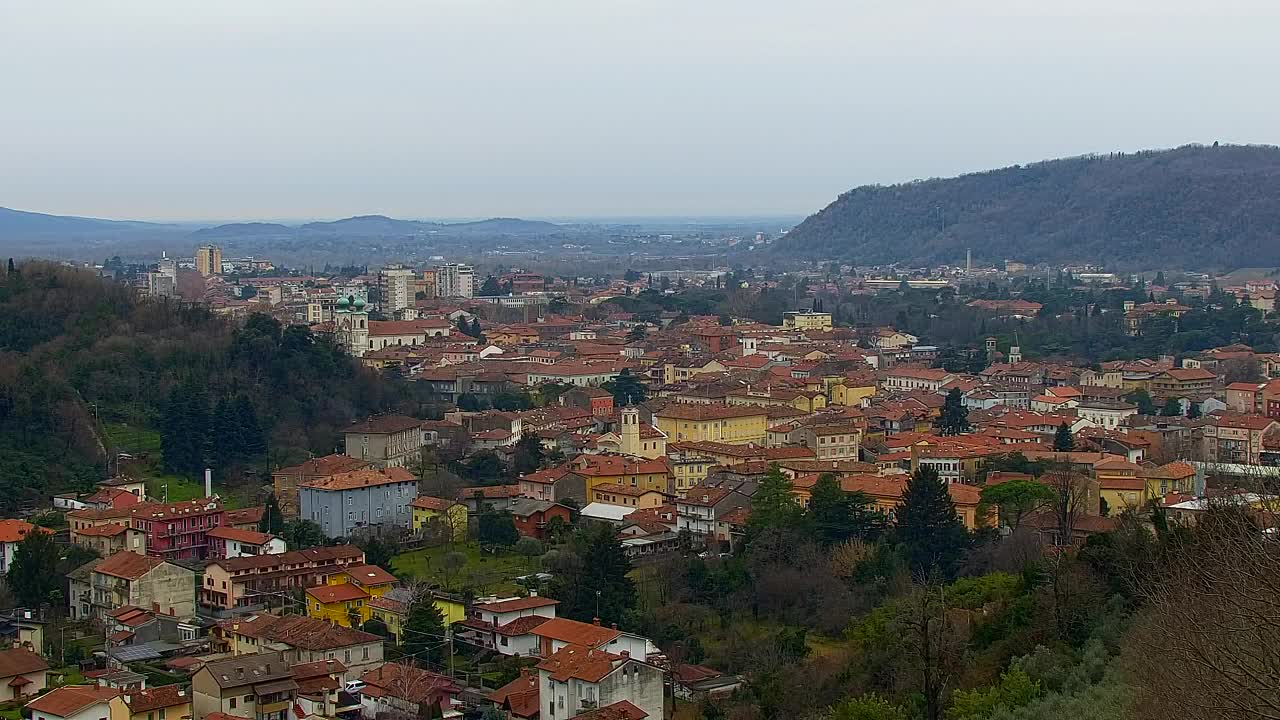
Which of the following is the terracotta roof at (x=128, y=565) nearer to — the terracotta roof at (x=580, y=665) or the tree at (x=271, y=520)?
the tree at (x=271, y=520)

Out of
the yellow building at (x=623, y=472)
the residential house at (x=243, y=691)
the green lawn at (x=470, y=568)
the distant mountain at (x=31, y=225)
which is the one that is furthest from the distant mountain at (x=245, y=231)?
the residential house at (x=243, y=691)

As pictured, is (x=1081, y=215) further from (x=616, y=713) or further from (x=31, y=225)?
(x=31, y=225)

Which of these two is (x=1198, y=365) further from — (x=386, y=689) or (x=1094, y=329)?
(x=386, y=689)

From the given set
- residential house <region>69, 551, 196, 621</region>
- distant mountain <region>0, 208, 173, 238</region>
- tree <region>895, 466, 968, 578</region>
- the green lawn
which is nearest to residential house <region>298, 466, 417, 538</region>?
the green lawn

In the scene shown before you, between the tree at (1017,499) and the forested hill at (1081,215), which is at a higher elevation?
the forested hill at (1081,215)

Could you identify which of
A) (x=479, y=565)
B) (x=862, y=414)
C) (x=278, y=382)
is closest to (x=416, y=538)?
(x=479, y=565)

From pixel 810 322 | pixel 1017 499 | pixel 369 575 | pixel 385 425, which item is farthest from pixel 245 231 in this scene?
pixel 369 575
